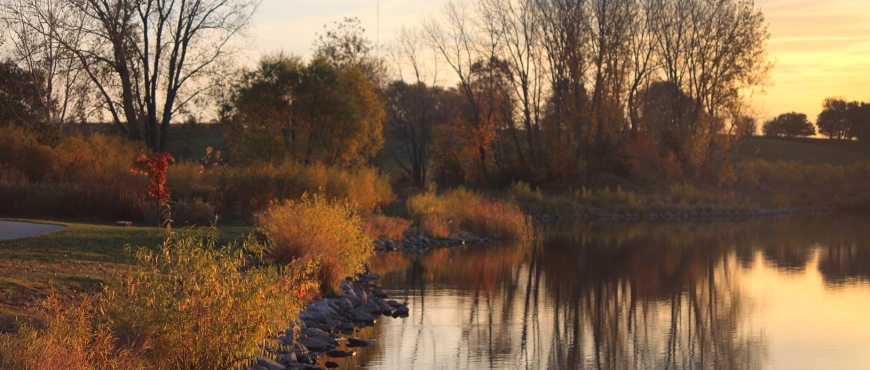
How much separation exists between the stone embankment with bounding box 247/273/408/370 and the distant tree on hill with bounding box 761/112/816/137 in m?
91.5

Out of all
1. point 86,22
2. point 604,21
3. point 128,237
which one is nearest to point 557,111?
point 604,21

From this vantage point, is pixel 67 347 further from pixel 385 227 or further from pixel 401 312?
pixel 385 227

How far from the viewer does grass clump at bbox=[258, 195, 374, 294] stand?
16734 millimetres

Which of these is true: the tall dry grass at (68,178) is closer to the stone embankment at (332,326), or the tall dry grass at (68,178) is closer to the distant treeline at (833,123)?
the stone embankment at (332,326)

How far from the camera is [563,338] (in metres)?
14.8

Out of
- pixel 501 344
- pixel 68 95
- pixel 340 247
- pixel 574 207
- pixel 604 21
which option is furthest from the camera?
pixel 604 21

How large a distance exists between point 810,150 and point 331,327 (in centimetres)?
7906

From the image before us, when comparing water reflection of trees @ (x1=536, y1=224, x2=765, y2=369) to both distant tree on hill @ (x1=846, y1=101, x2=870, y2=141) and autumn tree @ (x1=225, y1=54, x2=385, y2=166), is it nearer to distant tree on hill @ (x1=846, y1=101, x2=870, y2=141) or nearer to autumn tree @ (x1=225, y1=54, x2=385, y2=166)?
autumn tree @ (x1=225, y1=54, x2=385, y2=166)

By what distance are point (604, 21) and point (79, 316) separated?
148ft

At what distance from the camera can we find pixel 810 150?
273 feet

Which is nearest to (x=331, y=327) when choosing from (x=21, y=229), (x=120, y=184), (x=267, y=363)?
(x=267, y=363)

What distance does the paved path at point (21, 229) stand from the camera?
56.1ft

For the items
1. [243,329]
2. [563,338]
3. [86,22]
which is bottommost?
[563,338]

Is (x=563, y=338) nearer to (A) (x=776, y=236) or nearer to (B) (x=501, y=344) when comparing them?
(B) (x=501, y=344)
